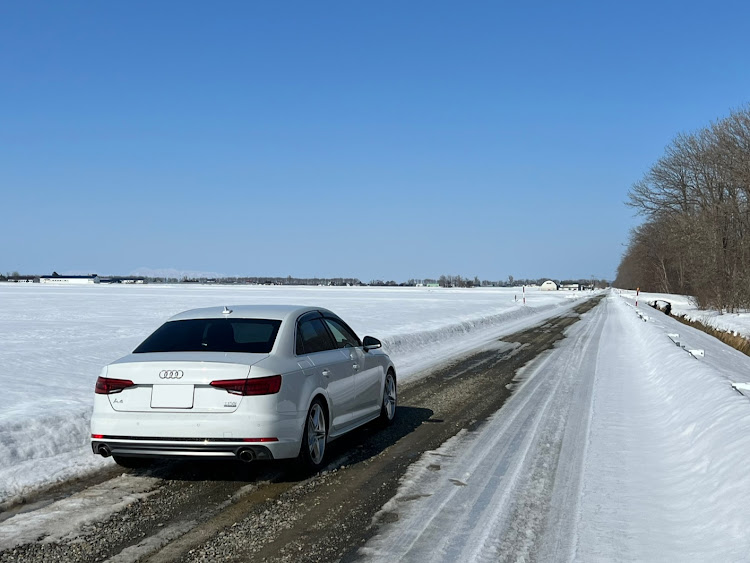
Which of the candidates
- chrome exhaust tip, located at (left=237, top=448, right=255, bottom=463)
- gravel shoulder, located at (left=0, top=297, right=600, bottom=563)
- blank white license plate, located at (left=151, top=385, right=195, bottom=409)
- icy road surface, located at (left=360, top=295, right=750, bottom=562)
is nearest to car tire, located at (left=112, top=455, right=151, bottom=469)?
gravel shoulder, located at (left=0, top=297, right=600, bottom=563)

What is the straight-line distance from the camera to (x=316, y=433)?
6230 millimetres

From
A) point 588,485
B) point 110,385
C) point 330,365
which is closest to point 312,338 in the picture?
point 330,365

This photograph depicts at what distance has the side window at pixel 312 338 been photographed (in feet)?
21.1

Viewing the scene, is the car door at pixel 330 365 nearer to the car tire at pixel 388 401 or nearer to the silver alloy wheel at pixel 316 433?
the silver alloy wheel at pixel 316 433

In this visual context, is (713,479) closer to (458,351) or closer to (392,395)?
(392,395)

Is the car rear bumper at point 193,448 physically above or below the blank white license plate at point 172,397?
below

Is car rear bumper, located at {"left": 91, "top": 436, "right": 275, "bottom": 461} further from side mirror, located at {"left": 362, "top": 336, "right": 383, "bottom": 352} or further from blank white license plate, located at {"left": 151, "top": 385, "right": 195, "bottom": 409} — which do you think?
side mirror, located at {"left": 362, "top": 336, "right": 383, "bottom": 352}

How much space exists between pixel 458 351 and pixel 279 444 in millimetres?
13267

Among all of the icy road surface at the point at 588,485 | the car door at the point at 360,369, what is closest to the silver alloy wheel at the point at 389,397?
the car door at the point at 360,369

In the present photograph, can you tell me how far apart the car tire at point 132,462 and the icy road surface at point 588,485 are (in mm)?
2562

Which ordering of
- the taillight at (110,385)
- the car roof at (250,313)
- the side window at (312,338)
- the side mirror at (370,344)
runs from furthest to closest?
the side mirror at (370,344)
the car roof at (250,313)
the side window at (312,338)
the taillight at (110,385)

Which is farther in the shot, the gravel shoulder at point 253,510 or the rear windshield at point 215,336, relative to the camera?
the rear windshield at point 215,336

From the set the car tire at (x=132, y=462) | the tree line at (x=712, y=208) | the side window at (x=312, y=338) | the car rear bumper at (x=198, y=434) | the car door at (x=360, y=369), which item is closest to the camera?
the car rear bumper at (x=198, y=434)

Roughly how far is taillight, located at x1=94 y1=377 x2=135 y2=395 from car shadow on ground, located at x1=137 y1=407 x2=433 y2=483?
90 cm
